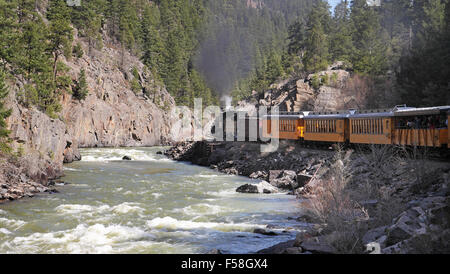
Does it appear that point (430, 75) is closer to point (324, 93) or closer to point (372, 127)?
point (372, 127)

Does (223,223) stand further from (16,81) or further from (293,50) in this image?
(293,50)

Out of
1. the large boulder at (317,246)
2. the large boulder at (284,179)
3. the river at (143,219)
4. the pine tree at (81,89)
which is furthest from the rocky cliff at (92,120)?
the large boulder at (317,246)

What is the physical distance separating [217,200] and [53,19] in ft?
119

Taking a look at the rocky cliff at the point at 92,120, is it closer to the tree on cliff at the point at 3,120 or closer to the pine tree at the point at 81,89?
the pine tree at the point at 81,89

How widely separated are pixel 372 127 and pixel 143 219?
49.9ft

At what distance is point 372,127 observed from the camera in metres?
25.8

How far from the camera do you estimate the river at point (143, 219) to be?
13.1 meters

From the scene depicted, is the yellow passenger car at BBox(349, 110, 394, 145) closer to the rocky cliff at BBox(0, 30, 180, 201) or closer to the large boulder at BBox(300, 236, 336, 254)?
the large boulder at BBox(300, 236, 336, 254)

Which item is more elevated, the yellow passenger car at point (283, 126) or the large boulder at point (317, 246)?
the yellow passenger car at point (283, 126)

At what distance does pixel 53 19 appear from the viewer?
4834 cm

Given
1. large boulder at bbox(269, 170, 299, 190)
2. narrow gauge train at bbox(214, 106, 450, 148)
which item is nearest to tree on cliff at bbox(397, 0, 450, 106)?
narrow gauge train at bbox(214, 106, 450, 148)

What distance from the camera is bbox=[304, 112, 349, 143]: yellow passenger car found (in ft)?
95.3

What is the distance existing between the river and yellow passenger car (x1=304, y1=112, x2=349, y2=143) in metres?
8.26
